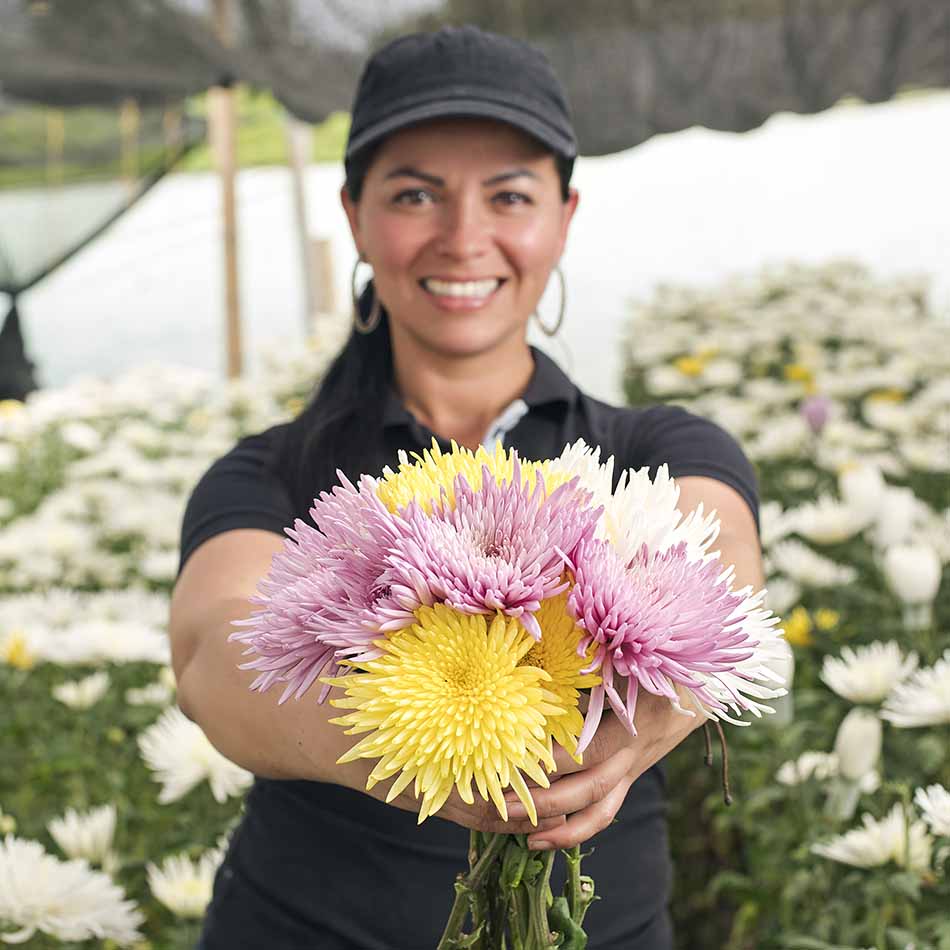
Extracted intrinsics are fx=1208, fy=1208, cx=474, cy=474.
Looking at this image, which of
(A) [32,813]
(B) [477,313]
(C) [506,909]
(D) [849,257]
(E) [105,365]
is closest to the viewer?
(C) [506,909]

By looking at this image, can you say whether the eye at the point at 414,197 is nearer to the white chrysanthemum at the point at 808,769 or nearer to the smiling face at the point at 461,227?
the smiling face at the point at 461,227

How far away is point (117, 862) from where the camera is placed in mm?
1380

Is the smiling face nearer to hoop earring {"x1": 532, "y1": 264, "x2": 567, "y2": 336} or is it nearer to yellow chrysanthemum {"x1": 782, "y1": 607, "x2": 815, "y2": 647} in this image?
hoop earring {"x1": 532, "y1": 264, "x2": 567, "y2": 336}

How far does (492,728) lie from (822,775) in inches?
42.4

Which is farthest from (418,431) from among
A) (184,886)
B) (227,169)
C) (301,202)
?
(301,202)

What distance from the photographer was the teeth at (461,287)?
4.19 feet

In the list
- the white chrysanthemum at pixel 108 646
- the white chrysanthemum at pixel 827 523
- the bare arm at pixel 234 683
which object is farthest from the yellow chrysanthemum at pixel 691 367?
the bare arm at pixel 234 683

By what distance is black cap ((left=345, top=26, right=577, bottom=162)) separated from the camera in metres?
1.21

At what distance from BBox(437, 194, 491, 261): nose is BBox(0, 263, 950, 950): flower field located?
0.62 m

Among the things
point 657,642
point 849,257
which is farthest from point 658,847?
point 849,257

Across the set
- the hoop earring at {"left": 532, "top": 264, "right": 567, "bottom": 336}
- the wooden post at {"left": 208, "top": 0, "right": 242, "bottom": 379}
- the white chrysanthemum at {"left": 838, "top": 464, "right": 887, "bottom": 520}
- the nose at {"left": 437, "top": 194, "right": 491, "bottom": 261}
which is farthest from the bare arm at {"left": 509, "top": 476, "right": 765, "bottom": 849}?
the wooden post at {"left": 208, "top": 0, "right": 242, "bottom": 379}

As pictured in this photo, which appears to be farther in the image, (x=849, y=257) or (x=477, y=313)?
(x=849, y=257)

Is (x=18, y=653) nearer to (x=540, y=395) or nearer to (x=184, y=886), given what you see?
(x=184, y=886)

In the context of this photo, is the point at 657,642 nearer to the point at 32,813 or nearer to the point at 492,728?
the point at 492,728
